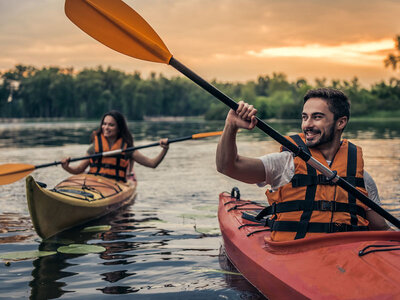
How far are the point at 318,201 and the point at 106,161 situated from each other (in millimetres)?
4781

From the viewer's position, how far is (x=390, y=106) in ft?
223

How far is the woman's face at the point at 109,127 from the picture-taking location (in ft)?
23.8

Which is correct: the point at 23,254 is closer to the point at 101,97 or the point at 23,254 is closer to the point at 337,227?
the point at 337,227

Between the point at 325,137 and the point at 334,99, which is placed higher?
the point at 334,99

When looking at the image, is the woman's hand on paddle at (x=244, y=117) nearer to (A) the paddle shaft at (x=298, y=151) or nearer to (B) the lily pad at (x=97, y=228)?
(A) the paddle shaft at (x=298, y=151)

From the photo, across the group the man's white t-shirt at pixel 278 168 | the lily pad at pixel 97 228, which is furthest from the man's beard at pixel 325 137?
the lily pad at pixel 97 228

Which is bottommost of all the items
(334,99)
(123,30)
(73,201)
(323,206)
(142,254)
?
(142,254)

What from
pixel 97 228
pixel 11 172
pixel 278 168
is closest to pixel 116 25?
pixel 278 168

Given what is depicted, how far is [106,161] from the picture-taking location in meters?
7.36

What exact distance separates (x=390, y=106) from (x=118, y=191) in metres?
67.0

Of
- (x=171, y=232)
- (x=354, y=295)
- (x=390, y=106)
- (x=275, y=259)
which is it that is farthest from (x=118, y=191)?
(x=390, y=106)

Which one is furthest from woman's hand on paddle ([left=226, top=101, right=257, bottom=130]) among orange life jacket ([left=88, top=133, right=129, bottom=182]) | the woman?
orange life jacket ([left=88, top=133, right=129, bottom=182])

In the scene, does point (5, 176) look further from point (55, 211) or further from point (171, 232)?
point (171, 232)

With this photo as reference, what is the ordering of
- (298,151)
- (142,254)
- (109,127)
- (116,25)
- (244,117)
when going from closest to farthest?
(244,117) < (298,151) < (116,25) < (142,254) < (109,127)
